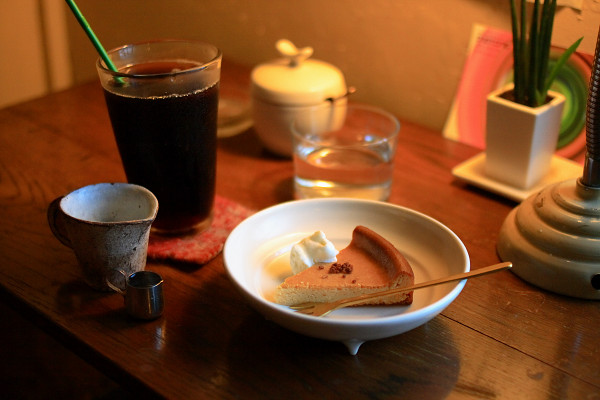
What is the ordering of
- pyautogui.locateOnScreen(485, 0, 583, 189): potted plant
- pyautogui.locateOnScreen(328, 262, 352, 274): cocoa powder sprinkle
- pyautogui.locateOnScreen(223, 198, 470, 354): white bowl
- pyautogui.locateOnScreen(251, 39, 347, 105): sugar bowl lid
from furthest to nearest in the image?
pyautogui.locateOnScreen(251, 39, 347, 105): sugar bowl lid, pyautogui.locateOnScreen(485, 0, 583, 189): potted plant, pyautogui.locateOnScreen(328, 262, 352, 274): cocoa powder sprinkle, pyautogui.locateOnScreen(223, 198, 470, 354): white bowl

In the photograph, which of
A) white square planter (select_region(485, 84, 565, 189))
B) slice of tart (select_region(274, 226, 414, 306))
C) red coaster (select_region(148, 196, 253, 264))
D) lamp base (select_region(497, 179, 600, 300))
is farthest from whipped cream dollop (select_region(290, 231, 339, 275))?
white square planter (select_region(485, 84, 565, 189))

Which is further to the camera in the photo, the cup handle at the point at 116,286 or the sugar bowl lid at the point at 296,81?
the sugar bowl lid at the point at 296,81

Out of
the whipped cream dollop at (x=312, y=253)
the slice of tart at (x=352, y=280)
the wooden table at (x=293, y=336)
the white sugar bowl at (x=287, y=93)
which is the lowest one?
the wooden table at (x=293, y=336)

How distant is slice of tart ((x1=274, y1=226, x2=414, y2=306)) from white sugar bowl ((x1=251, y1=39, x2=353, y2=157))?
13.8 inches

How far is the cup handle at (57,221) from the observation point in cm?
68

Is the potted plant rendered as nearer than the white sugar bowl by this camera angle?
Yes

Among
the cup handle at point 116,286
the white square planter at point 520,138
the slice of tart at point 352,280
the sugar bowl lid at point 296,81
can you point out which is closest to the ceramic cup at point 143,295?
the cup handle at point 116,286

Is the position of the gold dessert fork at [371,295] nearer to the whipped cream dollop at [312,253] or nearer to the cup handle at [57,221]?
the whipped cream dollop at [312,253]

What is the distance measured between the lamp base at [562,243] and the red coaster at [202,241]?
1.18 ft

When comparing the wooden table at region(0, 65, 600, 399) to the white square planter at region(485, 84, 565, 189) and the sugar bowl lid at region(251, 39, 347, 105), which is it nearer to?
the white square planter at region(485, 84, 565, 189)

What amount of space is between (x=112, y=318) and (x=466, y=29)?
0.74 m

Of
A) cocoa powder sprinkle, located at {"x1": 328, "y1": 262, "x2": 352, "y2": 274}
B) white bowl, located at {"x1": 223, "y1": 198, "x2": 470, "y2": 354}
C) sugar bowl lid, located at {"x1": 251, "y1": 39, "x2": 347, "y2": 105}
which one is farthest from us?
sugar bowl lid, located at {"x1": 251, "y1": 39, "x2": 347, "y2": 105}

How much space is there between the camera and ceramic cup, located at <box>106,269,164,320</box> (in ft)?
2.07

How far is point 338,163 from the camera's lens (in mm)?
891
